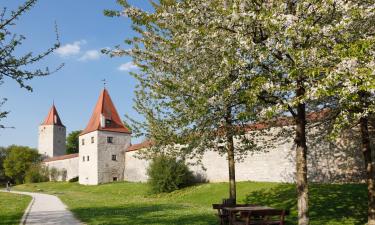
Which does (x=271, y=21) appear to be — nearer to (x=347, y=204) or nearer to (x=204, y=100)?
(x=204, y=100)

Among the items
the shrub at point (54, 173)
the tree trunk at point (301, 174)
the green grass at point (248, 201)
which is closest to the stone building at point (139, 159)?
the shrub at point (54, 173)

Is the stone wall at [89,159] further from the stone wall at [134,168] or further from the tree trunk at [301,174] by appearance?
the tree trunk at [301,174]

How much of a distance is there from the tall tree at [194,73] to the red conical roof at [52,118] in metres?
77.3

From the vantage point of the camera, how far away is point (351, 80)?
23.1ft

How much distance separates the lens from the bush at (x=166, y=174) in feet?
95.7

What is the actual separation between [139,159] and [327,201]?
17708 millimetres

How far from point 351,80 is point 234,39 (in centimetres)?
274

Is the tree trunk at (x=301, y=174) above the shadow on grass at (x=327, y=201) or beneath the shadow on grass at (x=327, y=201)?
above

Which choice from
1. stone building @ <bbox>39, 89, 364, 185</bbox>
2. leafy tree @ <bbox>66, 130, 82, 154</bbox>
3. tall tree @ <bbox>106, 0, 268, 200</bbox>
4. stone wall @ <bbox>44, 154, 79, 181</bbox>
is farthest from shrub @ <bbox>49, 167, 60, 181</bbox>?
tall tree @ <bbox>106, 0, 268, 200</bbox>

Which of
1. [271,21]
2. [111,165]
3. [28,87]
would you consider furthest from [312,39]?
[111,165]

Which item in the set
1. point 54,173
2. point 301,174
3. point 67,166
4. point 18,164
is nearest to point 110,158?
point 67,166

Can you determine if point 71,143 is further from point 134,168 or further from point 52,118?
point 134,168

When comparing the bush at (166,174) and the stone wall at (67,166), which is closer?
the bush at (166,174)

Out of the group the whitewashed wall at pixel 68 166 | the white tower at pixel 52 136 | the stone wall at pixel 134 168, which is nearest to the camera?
the stone wall at pixel 134 168
